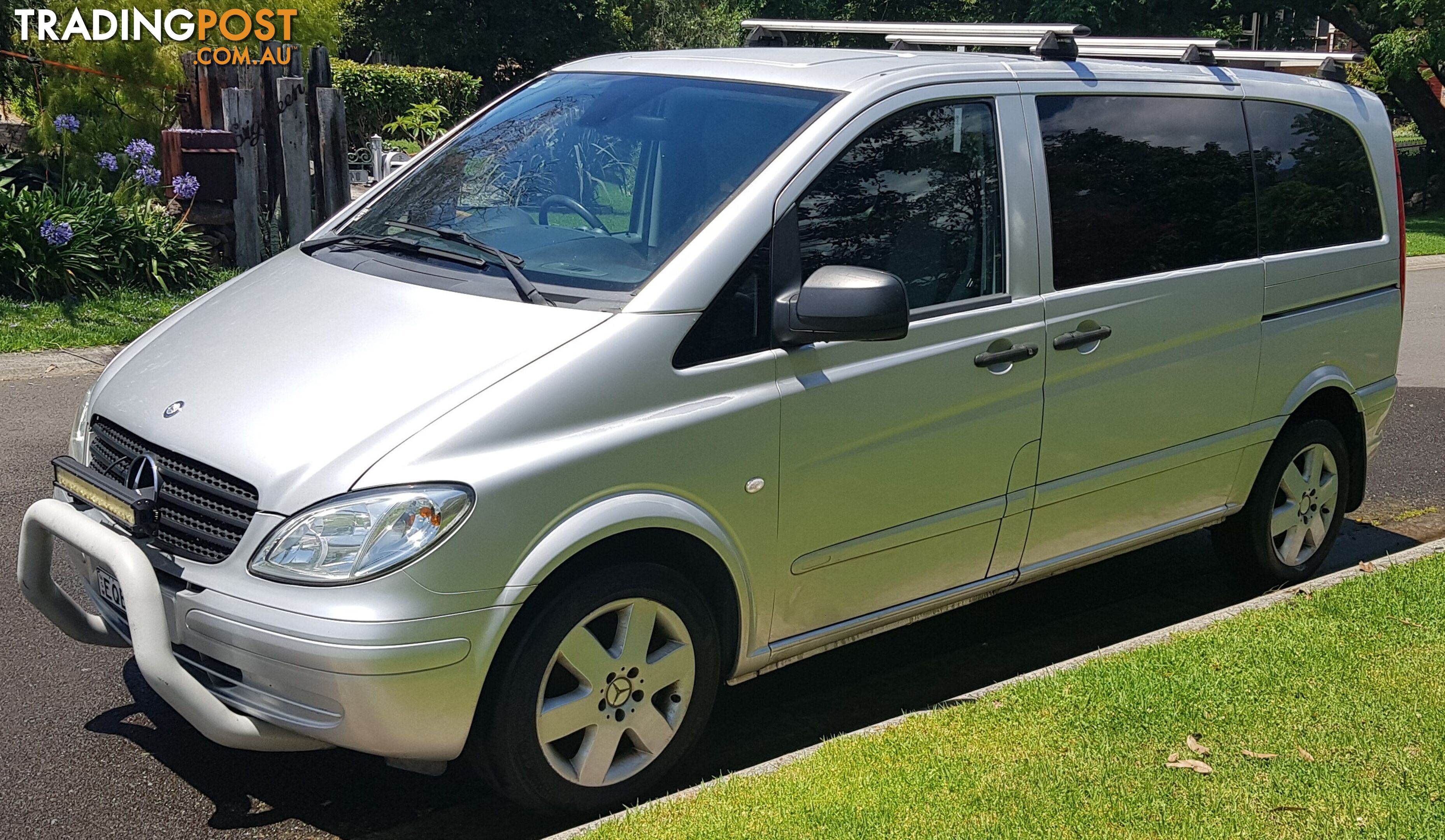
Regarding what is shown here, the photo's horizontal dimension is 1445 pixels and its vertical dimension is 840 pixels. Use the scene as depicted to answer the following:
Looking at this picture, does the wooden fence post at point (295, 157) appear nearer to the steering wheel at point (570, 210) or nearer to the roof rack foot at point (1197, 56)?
the steering wheel at point (570, 210)

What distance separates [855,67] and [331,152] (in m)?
9.03

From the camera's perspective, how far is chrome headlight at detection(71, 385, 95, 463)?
13.0 feet

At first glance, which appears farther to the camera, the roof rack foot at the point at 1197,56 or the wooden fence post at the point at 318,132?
the wooden fence post at the point at 318,132

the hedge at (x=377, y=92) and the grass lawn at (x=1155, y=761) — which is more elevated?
the hedge at (x=377, y=92)

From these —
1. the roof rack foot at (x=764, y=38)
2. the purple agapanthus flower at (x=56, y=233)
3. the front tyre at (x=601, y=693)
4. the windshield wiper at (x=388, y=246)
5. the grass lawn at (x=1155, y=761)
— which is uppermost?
the roof rack foot at (x=764, y=38)

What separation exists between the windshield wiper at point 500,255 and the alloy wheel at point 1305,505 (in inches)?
131

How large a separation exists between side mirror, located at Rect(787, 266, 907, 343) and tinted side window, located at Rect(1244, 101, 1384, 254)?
7.12 feet

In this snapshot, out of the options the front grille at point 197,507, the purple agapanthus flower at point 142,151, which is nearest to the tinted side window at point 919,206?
the front grille at point 197,507

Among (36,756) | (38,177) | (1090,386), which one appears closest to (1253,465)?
(1090,386)

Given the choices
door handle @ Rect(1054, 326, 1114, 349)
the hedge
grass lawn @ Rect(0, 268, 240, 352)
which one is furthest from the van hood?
the hedge

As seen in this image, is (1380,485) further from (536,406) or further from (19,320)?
(19,320)

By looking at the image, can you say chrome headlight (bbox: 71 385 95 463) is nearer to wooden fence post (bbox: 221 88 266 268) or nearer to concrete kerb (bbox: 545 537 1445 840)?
concrete kerb (bbox: 545 537 1445 840)

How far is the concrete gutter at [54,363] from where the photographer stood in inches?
346

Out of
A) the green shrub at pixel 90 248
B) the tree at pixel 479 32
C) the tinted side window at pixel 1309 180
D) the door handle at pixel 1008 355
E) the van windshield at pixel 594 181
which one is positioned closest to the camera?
the van windshield at pixel 594 181
